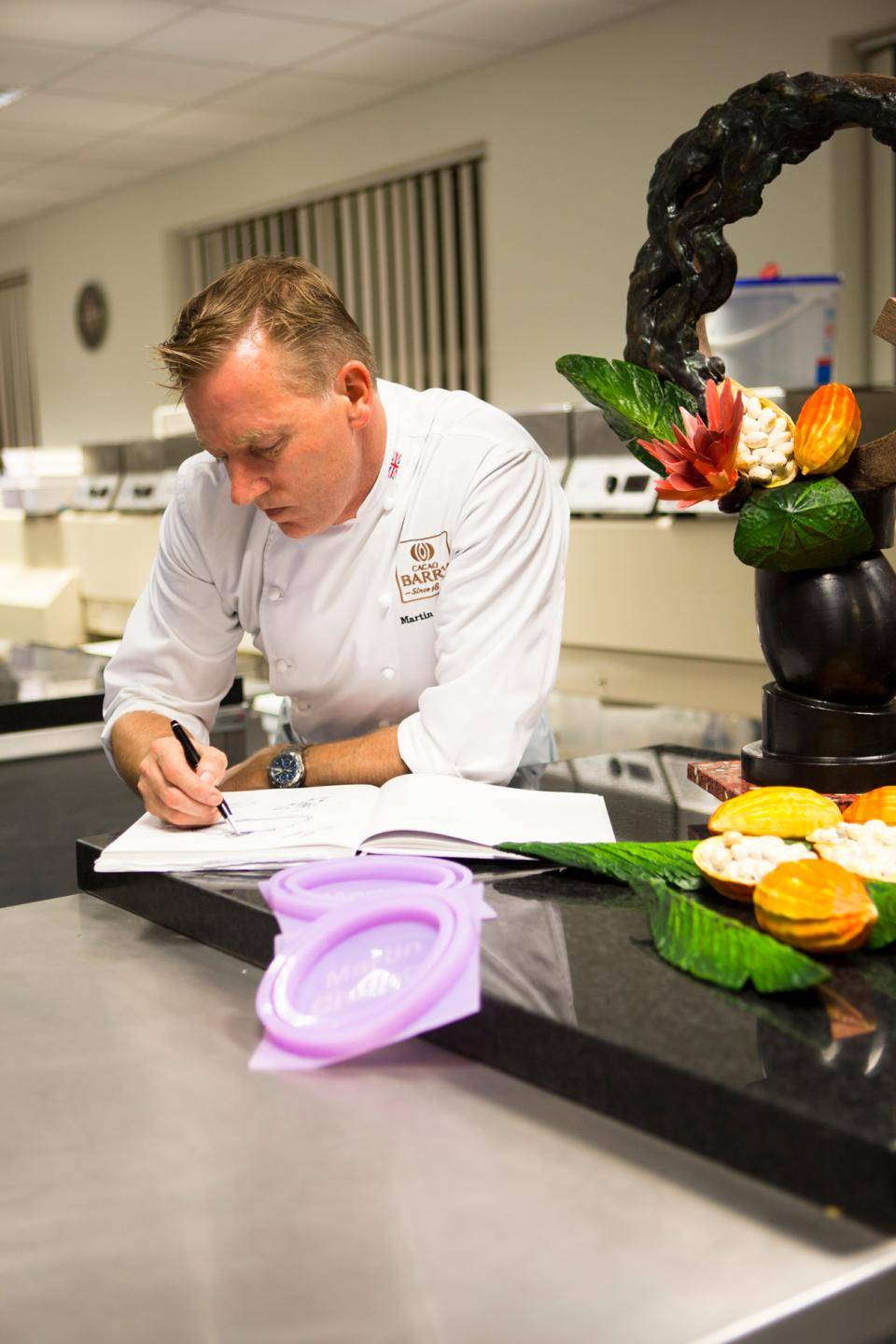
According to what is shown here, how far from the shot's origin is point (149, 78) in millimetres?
5539

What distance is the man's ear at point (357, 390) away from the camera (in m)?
1.45

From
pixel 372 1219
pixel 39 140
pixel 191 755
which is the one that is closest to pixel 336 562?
pixel 191 755

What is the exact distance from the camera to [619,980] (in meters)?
0.78

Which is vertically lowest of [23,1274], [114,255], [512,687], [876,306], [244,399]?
[23,1274]

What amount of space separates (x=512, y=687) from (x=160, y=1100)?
728mm

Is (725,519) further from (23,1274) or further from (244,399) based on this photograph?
(23,1274)

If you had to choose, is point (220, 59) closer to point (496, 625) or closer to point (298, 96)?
point (298, 96)

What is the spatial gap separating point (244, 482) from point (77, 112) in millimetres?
5410

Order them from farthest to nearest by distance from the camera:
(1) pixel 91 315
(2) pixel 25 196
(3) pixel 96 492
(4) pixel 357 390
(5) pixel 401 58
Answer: (1) pixel 91 315 < (2) pixel 25 196 < (3) pixel 96 492 < (5) pixel 401 58 < (4) pixel 357 390

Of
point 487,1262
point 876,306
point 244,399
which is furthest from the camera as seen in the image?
point 876,306

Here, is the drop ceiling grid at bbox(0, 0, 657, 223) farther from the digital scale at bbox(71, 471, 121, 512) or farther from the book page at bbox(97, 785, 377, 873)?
the book page at bbox(97, 785, 377, 873)

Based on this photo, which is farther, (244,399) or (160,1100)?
(244,399)

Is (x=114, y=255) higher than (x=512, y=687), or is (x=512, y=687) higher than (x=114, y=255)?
(x=114, y=255)

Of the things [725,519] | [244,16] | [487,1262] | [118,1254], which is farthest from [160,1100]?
[244,16]
